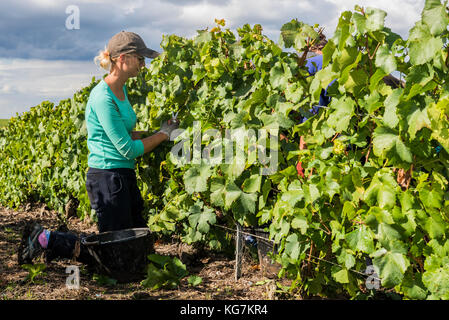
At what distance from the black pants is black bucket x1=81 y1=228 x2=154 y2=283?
10cm

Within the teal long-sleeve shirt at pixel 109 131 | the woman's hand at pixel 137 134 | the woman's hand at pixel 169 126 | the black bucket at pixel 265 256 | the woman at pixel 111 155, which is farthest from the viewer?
the woman's hand at pixel 137 134

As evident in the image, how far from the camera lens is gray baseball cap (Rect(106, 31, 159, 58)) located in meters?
3.50

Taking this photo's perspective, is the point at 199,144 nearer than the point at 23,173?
Yes

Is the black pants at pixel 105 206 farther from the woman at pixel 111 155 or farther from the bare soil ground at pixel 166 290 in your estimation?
the bare soil ground at pixel 166 290

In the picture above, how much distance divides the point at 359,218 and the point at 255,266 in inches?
57.2

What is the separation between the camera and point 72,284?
3.36 metres

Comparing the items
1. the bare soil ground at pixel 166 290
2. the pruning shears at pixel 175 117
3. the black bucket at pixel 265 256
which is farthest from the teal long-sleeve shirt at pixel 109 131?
the black bucket at pixel 265 256

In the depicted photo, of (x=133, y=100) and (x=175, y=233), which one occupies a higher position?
(x=133, y=100)

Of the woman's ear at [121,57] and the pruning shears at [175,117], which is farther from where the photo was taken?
the pruning shears at [175,117]

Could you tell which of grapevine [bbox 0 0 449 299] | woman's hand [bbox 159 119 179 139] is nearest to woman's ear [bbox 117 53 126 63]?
grapevine [bbox 0 0 449 299]

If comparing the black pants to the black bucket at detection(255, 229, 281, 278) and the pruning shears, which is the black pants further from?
the black bucket at detection(255, 229, 281, 278)

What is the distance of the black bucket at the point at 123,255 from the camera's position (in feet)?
11.1
